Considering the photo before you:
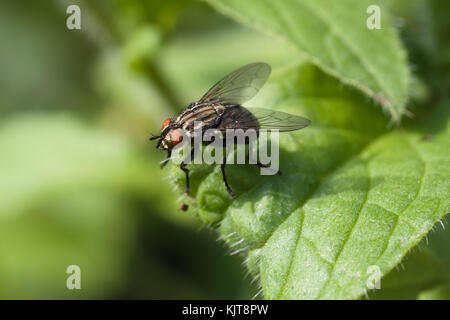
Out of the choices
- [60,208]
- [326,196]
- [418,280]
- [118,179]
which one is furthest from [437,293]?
[60,208]

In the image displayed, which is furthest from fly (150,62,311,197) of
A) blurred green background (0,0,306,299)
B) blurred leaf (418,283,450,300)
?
blurred leaf (418,283,450,300)

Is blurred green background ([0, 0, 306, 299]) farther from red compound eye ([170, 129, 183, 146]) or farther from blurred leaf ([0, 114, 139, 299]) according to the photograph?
red compound eye ([170, 129, 183, 146])

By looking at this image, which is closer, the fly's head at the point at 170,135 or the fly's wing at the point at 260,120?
the fly's wing at the point at 260,120

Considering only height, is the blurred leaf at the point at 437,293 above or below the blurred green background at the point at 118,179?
below

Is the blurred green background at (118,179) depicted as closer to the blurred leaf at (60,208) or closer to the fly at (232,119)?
the blurred leaf at (60,208)

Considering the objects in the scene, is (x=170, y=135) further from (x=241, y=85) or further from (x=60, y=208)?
(x=60, y=208)

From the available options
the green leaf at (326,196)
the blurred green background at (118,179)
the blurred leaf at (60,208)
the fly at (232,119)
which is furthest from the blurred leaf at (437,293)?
the blurred leaf at (60,208)

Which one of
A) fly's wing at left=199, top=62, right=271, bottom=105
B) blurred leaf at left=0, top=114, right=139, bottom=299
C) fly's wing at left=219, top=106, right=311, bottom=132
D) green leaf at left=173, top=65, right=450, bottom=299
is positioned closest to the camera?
green leaf at left=173, top=65, right=450, bottom=299
